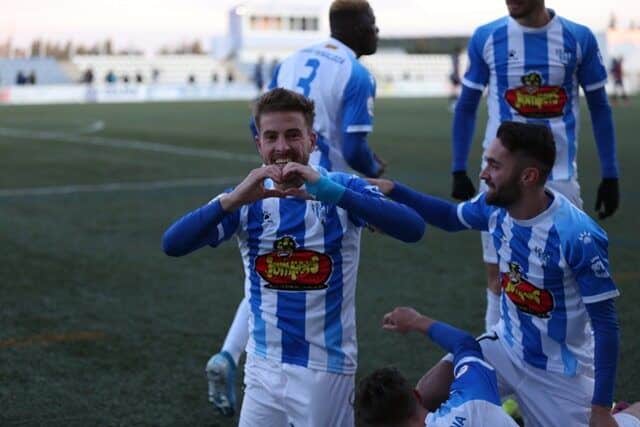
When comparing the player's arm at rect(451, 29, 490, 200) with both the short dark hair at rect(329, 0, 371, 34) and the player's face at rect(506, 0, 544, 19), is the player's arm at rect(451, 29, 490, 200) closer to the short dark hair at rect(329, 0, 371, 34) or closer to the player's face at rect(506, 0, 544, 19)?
the player's face at rect(506, 0, 544, 19)

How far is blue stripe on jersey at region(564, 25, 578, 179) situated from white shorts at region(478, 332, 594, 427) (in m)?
1.61

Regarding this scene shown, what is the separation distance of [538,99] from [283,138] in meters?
2.22

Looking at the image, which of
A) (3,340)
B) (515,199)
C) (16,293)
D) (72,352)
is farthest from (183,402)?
(16,293)

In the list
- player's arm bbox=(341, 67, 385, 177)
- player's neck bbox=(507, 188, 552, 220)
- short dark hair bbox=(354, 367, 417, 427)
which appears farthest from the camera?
player's arm bbox=(341, 67, 385, 177)

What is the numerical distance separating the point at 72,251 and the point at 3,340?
267 cm

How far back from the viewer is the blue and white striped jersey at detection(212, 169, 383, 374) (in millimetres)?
3736

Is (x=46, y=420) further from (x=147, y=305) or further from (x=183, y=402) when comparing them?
(x=147, y=305)

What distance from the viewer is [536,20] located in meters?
5.33

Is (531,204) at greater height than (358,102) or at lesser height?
lesser

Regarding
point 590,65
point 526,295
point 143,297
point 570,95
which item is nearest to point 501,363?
point 526,295

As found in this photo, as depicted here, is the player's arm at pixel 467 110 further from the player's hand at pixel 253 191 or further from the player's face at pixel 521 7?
the player's hand at pixel 253 191

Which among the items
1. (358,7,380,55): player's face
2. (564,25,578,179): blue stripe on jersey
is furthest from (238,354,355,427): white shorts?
(358,7,380,55): player's face

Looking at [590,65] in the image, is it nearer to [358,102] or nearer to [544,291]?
[358,102]

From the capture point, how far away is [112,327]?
6402 mm
